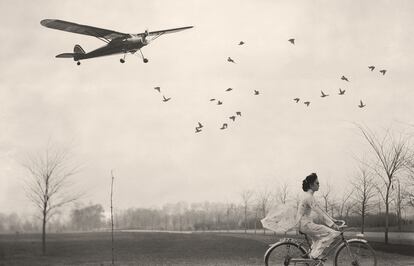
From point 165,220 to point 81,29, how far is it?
90.3 m

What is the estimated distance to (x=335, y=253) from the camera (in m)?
7.17

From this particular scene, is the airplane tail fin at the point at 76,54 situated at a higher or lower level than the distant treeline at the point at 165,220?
higher

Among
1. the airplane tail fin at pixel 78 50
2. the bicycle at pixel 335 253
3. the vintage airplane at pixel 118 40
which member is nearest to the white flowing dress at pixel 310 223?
the bicycle at pixel 335 253

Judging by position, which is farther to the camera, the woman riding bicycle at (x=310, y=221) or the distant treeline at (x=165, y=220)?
the distant treeline at (x=165, y=220)

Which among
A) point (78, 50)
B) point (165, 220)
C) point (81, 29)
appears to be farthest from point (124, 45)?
point (165, 220)

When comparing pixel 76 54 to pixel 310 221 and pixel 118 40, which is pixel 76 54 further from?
pixel 310 221

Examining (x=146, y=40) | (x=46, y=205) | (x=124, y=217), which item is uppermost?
(x=146, y=40)

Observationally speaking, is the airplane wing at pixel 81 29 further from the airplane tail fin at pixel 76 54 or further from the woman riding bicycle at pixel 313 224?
the woman riding bicycle at pixel 313 224

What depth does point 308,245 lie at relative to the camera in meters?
7.21

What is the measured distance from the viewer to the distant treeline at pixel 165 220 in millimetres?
41625

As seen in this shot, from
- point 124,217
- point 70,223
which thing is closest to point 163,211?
point 124,217

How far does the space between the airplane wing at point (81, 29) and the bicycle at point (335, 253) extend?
378 inches

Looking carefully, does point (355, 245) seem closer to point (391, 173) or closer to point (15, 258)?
point (391, 173)

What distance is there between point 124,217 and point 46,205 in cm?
7149
